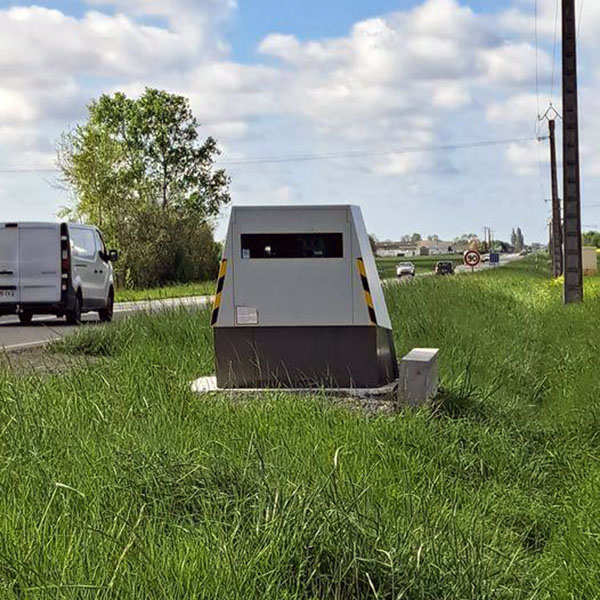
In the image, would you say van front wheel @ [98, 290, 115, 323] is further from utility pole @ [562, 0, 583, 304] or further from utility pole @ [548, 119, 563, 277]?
utility pole @ [548, 119, 563, 277]

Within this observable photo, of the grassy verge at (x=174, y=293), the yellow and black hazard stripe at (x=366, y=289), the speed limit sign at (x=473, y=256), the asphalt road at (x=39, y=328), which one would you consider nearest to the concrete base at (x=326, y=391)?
the yellow and black hazard stripe at (x=366, y=289)

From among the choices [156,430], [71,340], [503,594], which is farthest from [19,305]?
[503,594]

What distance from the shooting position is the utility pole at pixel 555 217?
5272cm

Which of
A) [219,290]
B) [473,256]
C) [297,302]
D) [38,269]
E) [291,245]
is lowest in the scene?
[297,302]

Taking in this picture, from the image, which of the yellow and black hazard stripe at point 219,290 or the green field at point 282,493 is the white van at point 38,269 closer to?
the green field at point 282,493

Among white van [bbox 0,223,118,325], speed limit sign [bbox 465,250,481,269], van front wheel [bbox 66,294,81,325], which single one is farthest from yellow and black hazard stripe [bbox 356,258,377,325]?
speed limit sign [bbox 465,250,481,269]

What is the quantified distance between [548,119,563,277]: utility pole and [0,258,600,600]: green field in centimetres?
4420

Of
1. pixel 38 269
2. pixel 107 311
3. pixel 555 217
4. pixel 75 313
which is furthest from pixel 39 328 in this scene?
pixel 555 217

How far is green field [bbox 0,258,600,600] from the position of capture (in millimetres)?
3887

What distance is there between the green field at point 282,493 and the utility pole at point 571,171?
17313 mm

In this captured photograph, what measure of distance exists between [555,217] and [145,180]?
35645 millimetres

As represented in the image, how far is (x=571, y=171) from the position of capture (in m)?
26.8

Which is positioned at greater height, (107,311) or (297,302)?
(297,302)

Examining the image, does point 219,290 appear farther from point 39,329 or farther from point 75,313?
point 75,313
